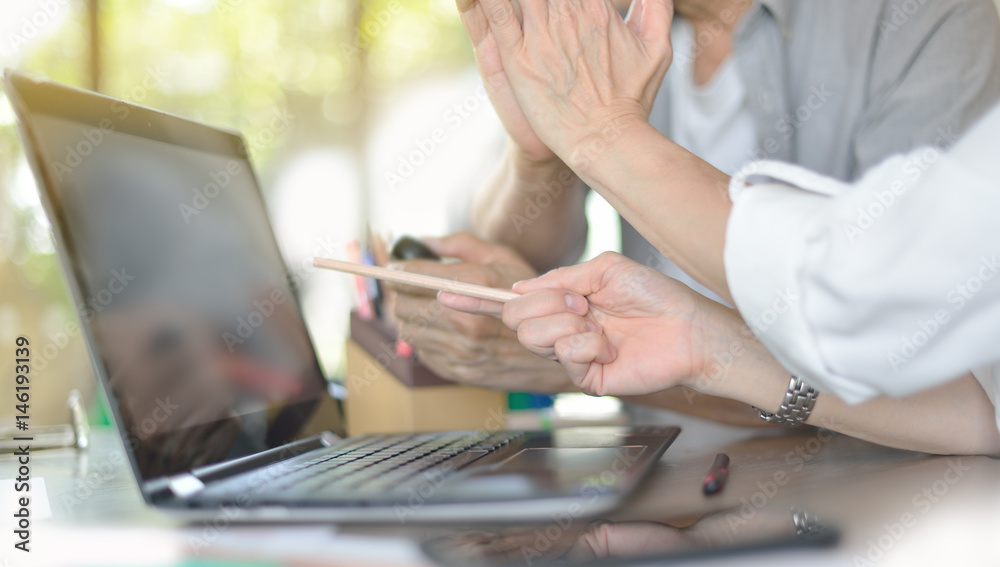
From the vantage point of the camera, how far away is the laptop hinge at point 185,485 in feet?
1.72

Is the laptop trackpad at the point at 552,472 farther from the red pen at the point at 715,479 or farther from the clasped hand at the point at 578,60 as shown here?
the clasped hand at the point at 578,60

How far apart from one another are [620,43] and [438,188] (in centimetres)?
315

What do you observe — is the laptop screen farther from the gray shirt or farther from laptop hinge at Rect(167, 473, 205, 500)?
the gray shirt

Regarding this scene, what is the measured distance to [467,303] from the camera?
0.72 metres

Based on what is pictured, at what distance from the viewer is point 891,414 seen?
24.4 inches

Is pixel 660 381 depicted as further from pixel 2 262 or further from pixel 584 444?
pixel 2 262

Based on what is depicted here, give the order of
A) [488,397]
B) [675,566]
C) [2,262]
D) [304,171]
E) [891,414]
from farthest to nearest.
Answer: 1. [304,171]
2. [2,262]
3. [488,397]
4. [891,414]
5. [675,566]

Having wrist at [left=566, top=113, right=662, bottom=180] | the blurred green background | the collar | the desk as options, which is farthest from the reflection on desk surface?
the blurred green background

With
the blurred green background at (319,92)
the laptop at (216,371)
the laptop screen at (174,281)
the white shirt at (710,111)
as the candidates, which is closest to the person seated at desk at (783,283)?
the laptop at (216,371)

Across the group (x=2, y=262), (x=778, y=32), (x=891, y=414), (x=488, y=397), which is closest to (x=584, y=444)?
(x=891, y=414)

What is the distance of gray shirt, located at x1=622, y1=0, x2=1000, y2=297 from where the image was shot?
93 centimetres

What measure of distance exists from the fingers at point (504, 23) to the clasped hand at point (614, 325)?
0.82 feet

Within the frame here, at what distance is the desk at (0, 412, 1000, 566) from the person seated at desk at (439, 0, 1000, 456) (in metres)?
0.06

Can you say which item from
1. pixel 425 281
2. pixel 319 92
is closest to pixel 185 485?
pixel 425 281
